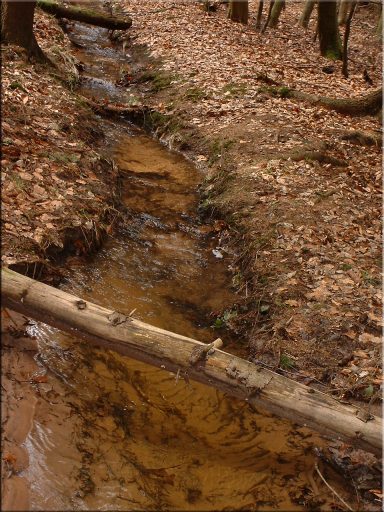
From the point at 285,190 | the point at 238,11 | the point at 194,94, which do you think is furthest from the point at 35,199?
the point at 238,11

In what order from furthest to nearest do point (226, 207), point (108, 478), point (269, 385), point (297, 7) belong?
point (297, 7) < point (226, 207) < point (269, 385) < point (108, 478)

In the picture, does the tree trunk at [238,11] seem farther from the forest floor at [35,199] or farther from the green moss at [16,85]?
the green moss at [16,85]

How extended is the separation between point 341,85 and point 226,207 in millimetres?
6919

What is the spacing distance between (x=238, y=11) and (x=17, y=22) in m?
10.6

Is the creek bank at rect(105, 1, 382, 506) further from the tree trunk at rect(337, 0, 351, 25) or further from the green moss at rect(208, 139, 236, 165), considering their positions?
the tree trunk at rect(337, 0, 351, 25)

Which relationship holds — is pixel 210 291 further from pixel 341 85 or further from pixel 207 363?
Result: pixel 341 85

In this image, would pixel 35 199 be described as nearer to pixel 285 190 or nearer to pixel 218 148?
pixel 285 190

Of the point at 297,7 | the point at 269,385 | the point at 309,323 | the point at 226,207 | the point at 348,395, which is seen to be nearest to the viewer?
the point at 269,385

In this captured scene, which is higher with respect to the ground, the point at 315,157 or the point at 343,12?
Result: the point at 343,12

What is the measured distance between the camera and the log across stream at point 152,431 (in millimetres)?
3789

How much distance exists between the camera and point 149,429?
14.6 feet

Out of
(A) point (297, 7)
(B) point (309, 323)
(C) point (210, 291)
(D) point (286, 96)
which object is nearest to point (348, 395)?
(B) point (309, 323)

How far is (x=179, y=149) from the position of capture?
10.0 meters

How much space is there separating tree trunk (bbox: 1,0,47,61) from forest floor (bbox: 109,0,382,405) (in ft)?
9.67
